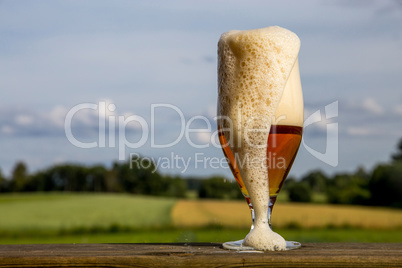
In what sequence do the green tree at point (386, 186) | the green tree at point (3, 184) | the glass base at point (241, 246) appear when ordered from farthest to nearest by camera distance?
1. the green tree at point (3, 184)
2. the green tree at point (386, 186)
3. the glass base at point (241, 246)

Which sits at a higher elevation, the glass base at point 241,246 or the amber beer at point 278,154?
the amber beer at point 278,154

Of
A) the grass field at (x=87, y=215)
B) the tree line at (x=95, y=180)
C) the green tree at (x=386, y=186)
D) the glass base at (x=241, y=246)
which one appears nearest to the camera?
the glass base at (x=241, y=246)

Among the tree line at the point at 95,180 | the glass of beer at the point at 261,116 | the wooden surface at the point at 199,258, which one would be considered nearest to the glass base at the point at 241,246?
the glass of beer at the point at 261,116

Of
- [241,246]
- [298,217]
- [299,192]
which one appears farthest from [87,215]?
[241,246]

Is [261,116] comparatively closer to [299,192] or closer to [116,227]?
[116,227]

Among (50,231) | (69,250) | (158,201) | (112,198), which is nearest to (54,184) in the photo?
(112,198)

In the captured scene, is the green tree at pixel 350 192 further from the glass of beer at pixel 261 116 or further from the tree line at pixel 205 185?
the glass of beer at pixel 261 116

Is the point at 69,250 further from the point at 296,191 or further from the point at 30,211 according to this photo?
the point at 30,211

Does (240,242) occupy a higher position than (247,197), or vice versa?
(247,197)
